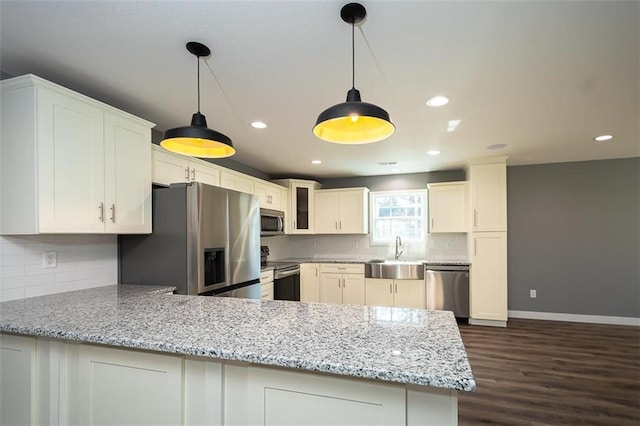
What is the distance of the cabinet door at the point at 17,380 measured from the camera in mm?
1523

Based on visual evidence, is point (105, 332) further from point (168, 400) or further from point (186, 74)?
point (186, 74)

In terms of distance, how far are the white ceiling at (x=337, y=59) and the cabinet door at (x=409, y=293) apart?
2.42 metres

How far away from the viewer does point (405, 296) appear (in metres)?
4.70

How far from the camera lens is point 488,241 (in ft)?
14.8

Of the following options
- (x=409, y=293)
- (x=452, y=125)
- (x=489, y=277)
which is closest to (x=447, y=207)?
(x=489, y=277)

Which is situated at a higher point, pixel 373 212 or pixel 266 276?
pixel 373 212

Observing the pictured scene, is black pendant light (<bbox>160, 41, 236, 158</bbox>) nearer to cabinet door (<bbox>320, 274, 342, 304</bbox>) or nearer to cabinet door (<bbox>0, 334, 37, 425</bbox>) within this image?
cabinet door (<bbox>0, 334, 37, 425</bbox>)

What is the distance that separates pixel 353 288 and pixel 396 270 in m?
0.72

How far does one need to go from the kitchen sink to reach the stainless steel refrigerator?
246 centimetres

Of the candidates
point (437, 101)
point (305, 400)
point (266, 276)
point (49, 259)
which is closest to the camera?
point (305, 400)

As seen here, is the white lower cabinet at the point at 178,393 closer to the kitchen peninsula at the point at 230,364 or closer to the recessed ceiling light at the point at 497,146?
the kitchen peninsula at the point at 230,364

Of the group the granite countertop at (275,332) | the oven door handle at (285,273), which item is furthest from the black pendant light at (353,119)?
the oven door handle at (285,273)

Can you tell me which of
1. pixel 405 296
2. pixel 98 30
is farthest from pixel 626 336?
pixel 98 30

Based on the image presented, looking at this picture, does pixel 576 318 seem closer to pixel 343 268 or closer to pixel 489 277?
pixel 489 277
